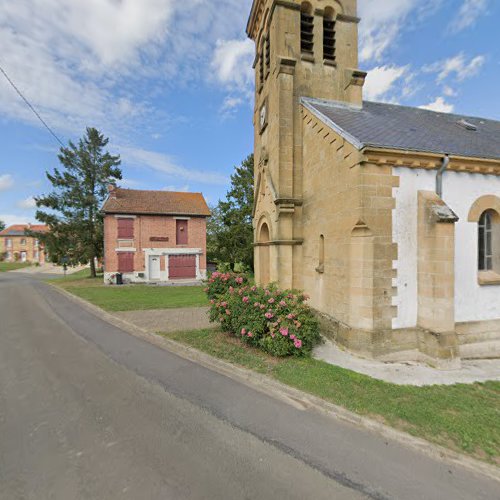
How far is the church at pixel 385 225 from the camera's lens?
6.18 metres

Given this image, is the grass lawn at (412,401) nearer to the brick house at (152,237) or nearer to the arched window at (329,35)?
the arched window at (329,35)

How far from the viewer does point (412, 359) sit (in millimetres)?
6324

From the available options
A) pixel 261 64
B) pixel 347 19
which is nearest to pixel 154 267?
pixel 261 64

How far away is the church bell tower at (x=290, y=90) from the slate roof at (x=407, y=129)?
78 centimetres

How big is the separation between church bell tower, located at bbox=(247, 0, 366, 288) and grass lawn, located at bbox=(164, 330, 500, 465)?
13.1ft

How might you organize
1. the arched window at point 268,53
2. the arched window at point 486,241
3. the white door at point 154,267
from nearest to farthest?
the arched window at point 486,241
the arched window at point 268,53
the white door at point 154,267

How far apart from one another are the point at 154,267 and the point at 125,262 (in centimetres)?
245

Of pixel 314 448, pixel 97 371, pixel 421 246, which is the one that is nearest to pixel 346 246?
pixel 421 246

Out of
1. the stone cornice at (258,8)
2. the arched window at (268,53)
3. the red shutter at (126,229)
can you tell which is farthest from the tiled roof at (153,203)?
the arched window at (268,53)

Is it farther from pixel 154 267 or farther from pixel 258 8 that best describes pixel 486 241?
pixel 154 267

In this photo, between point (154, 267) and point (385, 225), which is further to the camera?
point (154, 267)

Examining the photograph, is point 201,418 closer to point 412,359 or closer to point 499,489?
point 499,489

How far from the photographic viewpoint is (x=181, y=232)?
25.4 m

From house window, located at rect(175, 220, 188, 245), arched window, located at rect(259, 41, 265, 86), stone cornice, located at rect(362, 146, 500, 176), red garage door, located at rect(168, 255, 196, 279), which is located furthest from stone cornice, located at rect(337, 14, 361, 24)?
red garage door, located at rect(168, 255, 196, 279)
